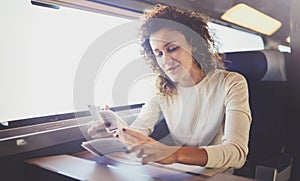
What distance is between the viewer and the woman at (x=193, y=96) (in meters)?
0.75

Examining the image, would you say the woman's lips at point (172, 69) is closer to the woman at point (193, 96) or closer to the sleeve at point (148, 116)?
the woman at point (193, 96)

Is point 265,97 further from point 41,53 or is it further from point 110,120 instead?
point 41,53

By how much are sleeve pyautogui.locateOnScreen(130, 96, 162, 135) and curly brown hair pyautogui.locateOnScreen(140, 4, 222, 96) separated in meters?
0.04

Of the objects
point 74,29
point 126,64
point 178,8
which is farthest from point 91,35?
point 178,8

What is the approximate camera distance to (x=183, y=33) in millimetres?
784

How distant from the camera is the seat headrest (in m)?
0.93

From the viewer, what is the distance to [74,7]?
38.2 inches

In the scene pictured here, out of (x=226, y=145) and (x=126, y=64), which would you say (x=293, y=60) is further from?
(x=126, y=64)

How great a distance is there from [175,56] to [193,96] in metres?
0.13

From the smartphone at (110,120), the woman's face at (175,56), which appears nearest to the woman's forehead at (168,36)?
the woman's face at (175,56)

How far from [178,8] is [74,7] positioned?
0.35m

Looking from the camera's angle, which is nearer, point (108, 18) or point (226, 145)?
point (226, 145)

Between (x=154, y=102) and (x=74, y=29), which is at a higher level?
(x=74, y=29)

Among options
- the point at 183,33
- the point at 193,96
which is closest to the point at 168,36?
the point at 183,33
